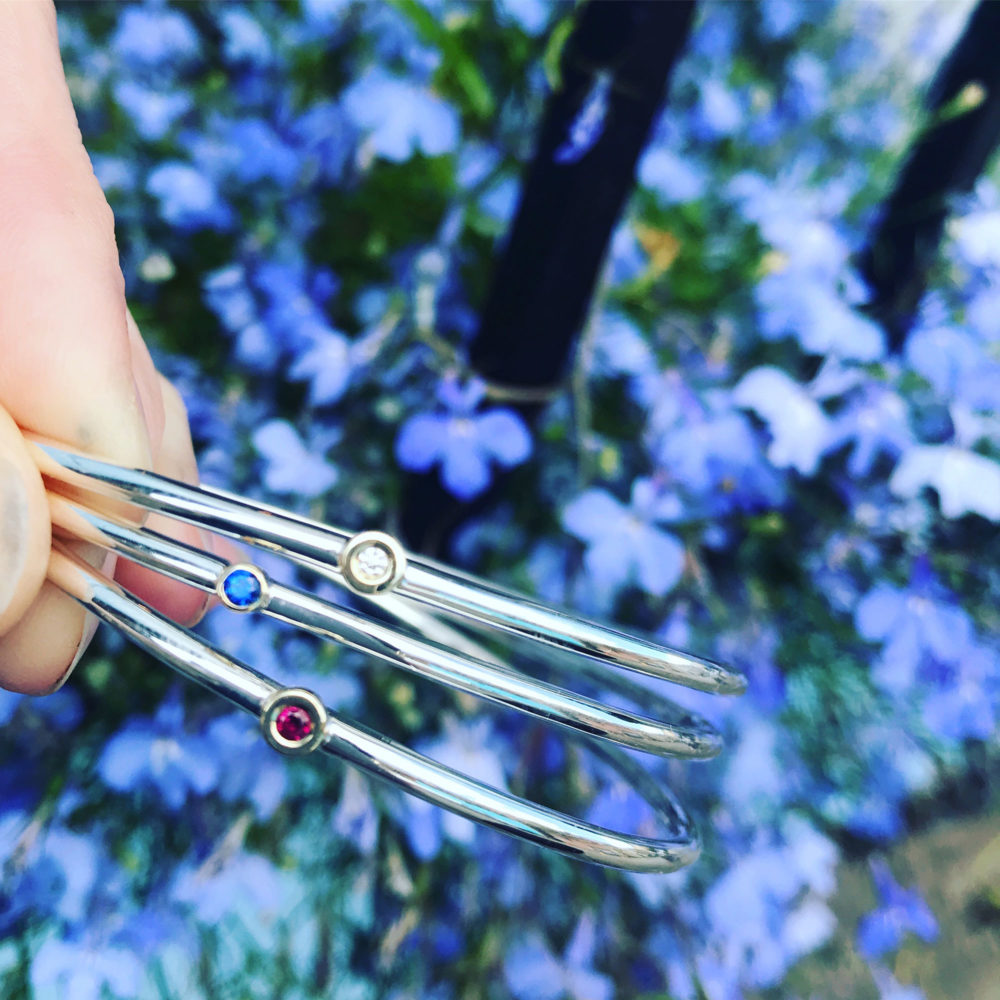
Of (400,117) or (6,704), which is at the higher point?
(400,117)

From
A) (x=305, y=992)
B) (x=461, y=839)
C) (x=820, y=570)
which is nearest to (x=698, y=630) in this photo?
(x=820, y=570)

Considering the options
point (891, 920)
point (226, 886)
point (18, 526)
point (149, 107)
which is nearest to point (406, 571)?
point (18, 526)

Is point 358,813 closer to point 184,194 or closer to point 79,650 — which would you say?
point 79,650

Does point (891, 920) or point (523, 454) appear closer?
point (523, 454)

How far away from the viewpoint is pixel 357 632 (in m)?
0.23

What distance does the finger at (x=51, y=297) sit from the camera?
23cm

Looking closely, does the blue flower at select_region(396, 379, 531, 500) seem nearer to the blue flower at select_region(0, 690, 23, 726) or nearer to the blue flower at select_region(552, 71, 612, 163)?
the blue flower at select_region(552, 71, 612, 163)

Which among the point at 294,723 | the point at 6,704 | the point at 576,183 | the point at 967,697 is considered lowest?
the point at 6,704

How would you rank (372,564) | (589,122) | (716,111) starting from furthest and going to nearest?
(716,111), (589,122), (372,564)

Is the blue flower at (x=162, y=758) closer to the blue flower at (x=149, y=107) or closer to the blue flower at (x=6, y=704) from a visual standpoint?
the blue flower at (x=6, y=704)

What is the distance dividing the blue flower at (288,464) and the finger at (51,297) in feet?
0.60

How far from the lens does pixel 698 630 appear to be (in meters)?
0.53

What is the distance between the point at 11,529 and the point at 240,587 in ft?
0.23

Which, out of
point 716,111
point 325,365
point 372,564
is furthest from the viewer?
point 716,111
